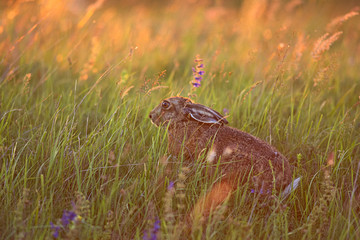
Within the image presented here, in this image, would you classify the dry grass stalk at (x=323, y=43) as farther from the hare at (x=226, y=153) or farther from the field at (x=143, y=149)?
the hare at (x=226, y=153)

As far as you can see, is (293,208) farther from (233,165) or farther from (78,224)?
(78,224)

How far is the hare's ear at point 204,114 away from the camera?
10.5 ft

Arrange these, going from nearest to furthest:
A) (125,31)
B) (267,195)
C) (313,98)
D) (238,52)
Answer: (267,195)
(313,98)
(238,52)
(125,31)

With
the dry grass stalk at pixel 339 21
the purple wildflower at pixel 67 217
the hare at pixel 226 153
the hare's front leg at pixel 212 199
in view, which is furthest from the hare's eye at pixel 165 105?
the dry grass stalk at pixel 339 21

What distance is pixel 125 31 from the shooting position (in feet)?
22.3

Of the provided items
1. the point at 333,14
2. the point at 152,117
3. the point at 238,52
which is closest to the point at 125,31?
the point at 238,52

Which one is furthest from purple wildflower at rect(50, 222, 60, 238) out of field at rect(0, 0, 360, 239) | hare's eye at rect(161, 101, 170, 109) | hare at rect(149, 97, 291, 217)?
hare's eye at rect(161, 101, 170, 109)

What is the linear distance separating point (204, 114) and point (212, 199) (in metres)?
0.82

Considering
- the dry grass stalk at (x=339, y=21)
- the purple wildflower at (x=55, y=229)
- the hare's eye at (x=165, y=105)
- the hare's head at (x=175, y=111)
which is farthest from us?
the dry grass stalk at (x=339, y=21)

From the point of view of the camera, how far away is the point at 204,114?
10.7 feet

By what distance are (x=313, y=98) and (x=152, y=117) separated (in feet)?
6.39

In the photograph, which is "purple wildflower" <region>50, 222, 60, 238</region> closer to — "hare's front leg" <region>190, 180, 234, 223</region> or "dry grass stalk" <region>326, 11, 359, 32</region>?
"hare's front leg" <region>190, 180, 234, 223</region>

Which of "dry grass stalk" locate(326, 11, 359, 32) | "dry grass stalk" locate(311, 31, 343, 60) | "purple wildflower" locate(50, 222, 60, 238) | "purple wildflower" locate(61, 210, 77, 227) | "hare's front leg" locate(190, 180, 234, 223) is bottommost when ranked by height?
"hare's front leg" locate(190, 180, 234, 223)

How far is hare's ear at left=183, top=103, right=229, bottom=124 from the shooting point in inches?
126
